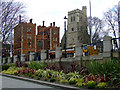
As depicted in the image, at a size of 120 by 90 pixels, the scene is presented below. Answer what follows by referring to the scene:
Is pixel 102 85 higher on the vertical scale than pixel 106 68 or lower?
lower

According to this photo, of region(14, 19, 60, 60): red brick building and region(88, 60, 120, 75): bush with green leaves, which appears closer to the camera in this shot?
region(88, 60, 120, 75): bush with green leaves

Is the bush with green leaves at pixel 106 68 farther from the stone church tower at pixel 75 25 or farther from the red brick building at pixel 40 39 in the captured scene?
the stone church tower at pixel 75 25

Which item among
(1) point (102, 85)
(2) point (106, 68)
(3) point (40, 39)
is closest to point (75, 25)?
(3) point (40, 39)

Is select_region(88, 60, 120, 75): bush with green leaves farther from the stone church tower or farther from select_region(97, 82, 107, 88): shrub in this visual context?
the stone church tower

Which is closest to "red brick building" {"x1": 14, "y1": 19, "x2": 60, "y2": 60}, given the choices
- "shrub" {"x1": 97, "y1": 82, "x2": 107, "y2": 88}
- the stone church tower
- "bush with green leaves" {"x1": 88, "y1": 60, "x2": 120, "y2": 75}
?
the stone church tower

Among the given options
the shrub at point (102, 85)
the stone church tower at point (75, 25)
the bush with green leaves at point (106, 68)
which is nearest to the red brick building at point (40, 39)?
the stone church tower at point (75, 25)

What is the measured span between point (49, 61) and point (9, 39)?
14563 millimetres

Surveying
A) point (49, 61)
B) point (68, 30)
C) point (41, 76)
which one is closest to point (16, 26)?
point (49, 61)

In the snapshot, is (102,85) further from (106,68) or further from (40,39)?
(40,39)

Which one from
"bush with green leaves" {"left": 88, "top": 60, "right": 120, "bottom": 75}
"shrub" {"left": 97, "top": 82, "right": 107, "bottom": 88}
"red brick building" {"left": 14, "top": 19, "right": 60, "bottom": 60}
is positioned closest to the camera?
"shrub" {"left": 97, "top": 82, "right": 107, "bottom": 88}

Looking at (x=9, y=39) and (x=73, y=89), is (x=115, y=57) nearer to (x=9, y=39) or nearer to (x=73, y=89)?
(x=73, y=89)

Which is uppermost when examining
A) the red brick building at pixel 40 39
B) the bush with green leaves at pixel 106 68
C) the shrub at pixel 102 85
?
the red brick building at pixel 40 39

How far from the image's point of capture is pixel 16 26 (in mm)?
32438

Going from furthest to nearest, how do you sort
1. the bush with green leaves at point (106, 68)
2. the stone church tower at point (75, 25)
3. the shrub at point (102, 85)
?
1. the stone church tower at point (75, 25)
2. the bush with green leaves at point (106, 68)
3. the shrub at point (102, 85)
